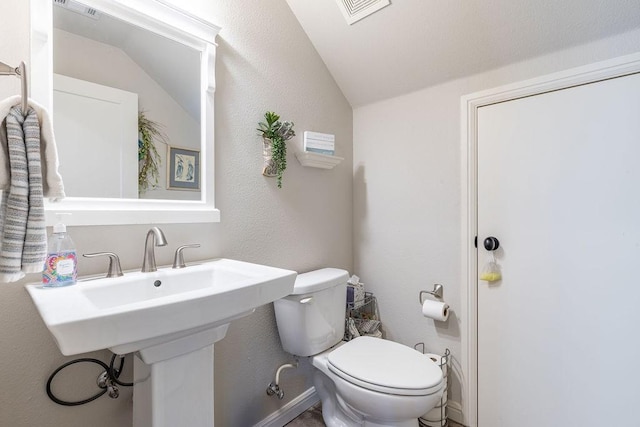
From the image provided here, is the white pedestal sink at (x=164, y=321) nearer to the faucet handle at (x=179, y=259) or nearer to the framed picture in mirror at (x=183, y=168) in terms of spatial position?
the faucet handle at (x=179, y=259)

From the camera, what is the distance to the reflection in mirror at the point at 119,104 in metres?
1.02

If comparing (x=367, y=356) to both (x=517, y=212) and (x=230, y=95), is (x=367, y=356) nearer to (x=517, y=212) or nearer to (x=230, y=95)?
(x=517, y=212)

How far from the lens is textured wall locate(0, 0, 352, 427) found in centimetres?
91

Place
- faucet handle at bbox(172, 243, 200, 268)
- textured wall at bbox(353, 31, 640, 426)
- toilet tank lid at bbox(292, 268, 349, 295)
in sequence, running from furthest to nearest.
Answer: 1. textured wall at bbox(353, 31, 640, 426)
2. toilet tank lid at bbox(292, 268, 349, 295)
3. faucet handle at bbox(172, 243, 200, 268)

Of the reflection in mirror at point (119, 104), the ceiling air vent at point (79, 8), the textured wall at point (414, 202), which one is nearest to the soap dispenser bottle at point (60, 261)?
the reflection in mirror at point (119, 104)

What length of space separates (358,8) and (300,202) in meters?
1.03

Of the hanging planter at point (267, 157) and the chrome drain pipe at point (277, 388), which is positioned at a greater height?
the hanging planter at point (267, 157)

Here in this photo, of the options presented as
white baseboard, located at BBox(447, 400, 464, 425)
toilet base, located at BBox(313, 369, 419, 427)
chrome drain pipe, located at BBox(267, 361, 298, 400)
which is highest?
chrome drain pipe, located at BBox(267, 361, 298, 400)

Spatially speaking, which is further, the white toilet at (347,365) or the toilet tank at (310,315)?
the toilet tank at (310,315)

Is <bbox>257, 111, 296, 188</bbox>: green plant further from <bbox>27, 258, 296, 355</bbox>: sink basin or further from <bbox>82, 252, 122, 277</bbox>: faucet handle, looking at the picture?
<bbox>82, 252, 122, 277</bbox>: faucet handle

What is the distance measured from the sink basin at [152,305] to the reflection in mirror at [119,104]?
0.34m

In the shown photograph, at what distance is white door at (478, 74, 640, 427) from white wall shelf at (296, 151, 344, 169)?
78 cm

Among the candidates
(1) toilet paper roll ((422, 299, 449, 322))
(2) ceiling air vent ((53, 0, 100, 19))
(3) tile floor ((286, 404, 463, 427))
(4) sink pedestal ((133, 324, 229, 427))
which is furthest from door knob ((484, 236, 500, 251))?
(2) ceiling air vent ((53, 0, 100, 19))

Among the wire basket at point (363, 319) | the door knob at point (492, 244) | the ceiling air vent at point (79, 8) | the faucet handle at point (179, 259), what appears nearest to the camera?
the ceiling air vent at point (79, 8)
